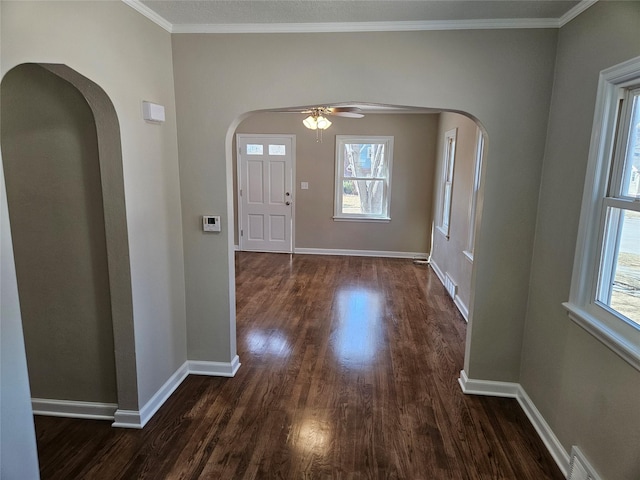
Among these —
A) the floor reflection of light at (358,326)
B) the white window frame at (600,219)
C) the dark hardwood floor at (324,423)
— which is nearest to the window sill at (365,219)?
the floor reflection of light at (358,326)

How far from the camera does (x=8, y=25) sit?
149 centimetres

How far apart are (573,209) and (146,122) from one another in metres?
2.50

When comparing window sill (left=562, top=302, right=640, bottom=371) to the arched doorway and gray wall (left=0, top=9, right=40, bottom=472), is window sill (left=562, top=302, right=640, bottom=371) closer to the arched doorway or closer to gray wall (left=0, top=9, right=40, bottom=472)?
gray wall (left=0, top=9, right=40, bottom=472)

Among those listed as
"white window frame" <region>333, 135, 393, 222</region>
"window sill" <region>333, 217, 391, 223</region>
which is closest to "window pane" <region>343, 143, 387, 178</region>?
"white window frame" <region>333, 135, 393, 222</region>

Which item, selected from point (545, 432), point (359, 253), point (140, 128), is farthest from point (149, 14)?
point (359, 253)

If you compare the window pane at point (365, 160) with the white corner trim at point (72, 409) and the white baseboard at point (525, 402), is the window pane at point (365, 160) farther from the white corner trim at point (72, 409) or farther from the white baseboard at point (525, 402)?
the white corner trim at point (72, 409)

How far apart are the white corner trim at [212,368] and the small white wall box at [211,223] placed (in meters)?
1.04

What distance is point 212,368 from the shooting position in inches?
121

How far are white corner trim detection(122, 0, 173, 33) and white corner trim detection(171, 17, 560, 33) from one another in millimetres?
61

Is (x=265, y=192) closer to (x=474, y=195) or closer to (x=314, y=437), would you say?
(x=474, y=195)

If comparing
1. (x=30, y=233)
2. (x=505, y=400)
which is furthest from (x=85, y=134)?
(x=505, y=400)

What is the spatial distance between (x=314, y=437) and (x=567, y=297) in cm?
166

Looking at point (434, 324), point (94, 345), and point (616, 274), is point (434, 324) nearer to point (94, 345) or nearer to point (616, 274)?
point (616, 274)

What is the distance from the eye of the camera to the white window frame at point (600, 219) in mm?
1740
